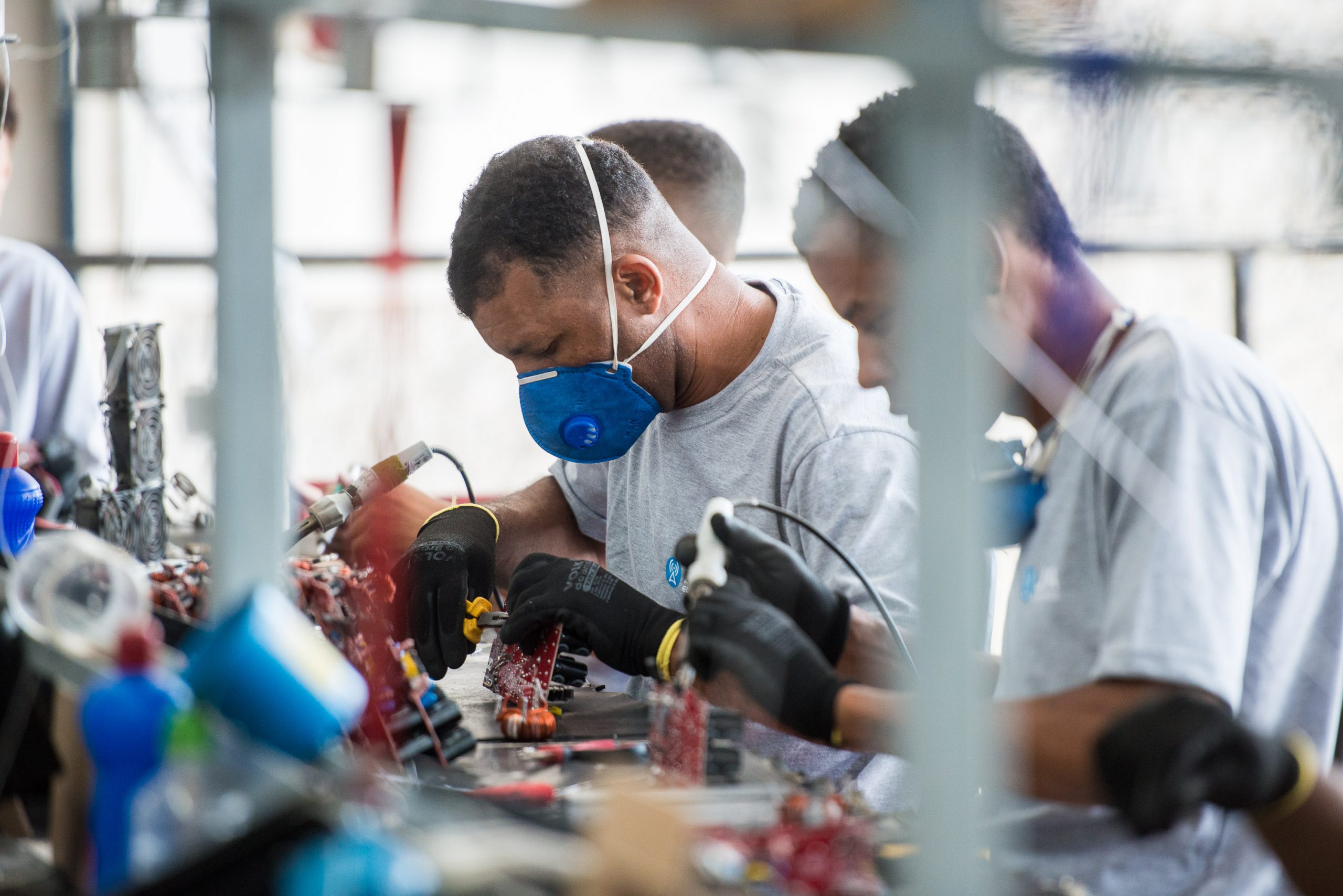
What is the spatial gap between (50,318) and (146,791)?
219cm

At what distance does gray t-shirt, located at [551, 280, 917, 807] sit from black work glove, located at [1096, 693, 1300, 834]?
0.48 m

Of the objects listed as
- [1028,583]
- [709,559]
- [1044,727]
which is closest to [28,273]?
[709,559]

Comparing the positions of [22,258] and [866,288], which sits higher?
[866,288]

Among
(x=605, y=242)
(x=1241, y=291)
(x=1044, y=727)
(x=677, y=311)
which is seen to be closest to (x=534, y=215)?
(x=605, y=242)

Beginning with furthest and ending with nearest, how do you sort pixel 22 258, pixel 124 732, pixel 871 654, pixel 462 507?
pixel 22 258
pixel 462 507
pixel 871 654
pixel 124 732

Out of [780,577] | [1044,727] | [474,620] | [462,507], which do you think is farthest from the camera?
[462,507]

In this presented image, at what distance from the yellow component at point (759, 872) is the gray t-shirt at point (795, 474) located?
0.44 meters

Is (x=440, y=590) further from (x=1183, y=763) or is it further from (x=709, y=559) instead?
(x=1183, y=763)

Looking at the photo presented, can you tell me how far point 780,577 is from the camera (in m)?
1.24

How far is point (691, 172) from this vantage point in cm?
258

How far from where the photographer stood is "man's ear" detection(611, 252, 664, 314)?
5.77ft

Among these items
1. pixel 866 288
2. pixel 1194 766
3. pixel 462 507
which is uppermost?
pixel 866 288

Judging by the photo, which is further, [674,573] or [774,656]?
[674,573]

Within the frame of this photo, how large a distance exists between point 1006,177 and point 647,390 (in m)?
0.75
